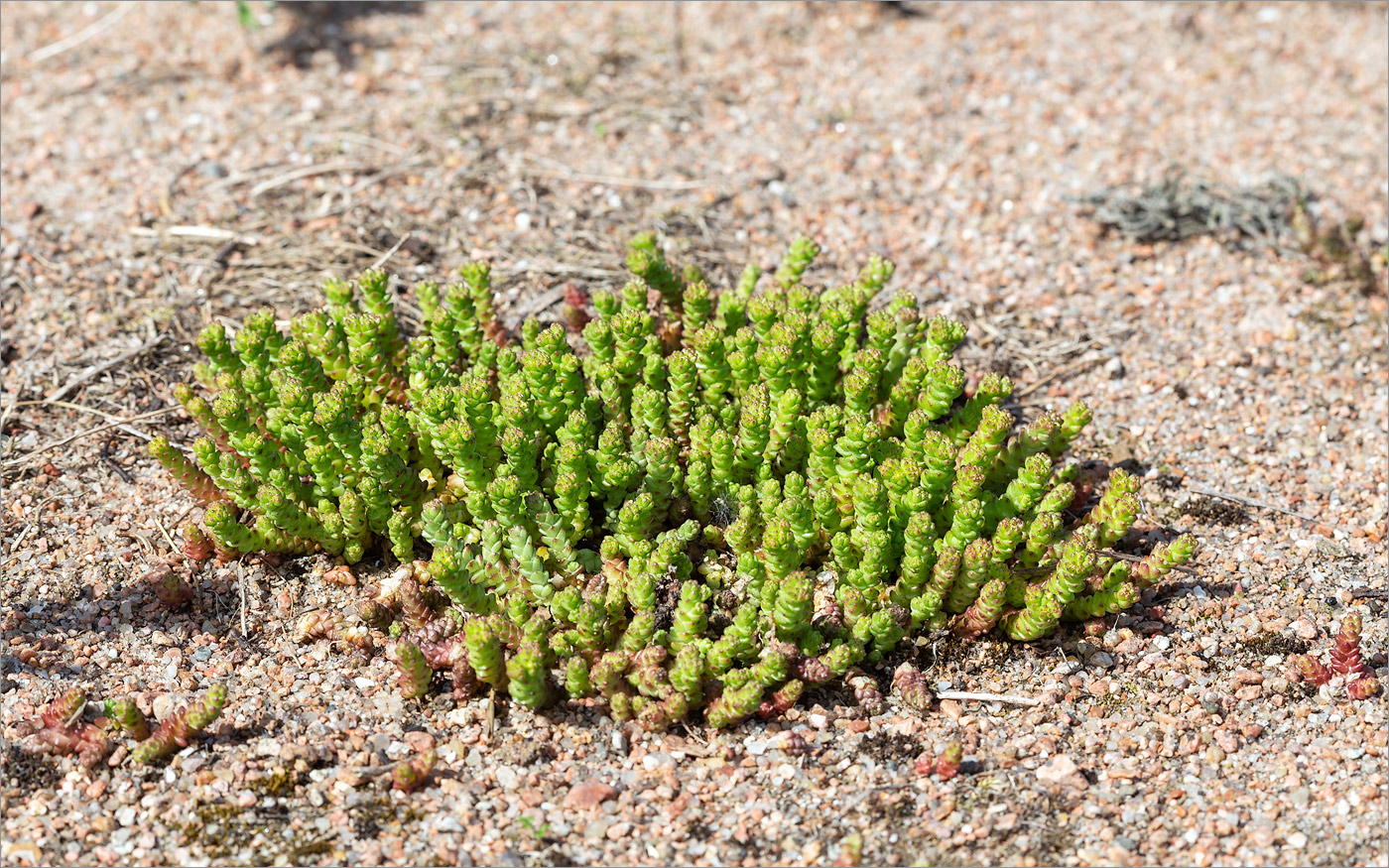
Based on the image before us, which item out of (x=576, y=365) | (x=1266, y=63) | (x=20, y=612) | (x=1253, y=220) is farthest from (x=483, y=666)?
(x=1266, y=63)

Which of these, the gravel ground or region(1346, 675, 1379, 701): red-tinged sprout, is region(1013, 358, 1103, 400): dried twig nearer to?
the gravel ground

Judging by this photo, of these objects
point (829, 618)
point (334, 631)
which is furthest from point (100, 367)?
point (829, 618)

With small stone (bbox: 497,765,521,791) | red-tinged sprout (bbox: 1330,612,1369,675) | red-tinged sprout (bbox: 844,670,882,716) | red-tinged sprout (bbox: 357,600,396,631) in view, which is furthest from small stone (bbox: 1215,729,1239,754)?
red-tinged sprout (bbox: 357,600,396,631)

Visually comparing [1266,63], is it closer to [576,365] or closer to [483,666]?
[576,365]

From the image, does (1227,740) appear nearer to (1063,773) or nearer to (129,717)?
(1063,773)

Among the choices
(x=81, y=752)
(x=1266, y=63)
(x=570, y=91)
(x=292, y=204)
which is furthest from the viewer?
(x=1266, y=63)
